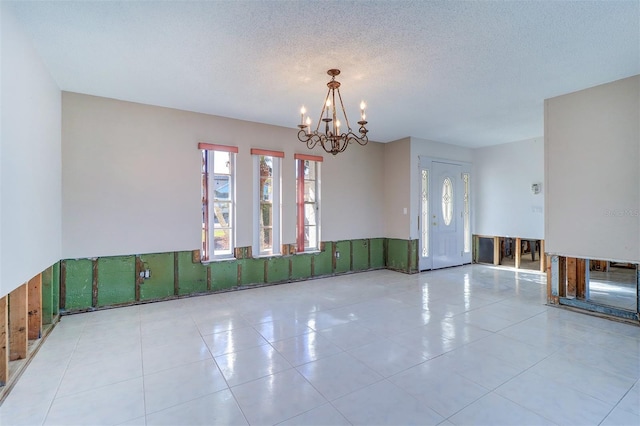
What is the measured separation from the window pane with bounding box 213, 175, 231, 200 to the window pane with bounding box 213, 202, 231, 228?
131mm

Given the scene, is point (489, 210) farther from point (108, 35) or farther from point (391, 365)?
point (108, 35)

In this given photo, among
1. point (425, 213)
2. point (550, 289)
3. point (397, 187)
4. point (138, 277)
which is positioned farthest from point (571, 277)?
point (138, 277)

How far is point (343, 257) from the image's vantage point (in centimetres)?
624

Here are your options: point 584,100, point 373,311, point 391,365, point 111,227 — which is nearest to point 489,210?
point 584,100

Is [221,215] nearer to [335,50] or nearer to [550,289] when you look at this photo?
[335,50]

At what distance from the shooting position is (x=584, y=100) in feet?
12.5

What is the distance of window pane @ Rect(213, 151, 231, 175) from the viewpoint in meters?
4.86

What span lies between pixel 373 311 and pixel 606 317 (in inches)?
110

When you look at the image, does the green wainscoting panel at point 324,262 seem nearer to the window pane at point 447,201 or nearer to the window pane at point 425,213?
the window pane at point 425,213

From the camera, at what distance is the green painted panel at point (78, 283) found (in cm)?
387

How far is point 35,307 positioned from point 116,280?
1.07m

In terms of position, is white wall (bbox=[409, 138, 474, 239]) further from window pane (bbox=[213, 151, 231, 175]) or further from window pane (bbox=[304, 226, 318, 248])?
window pane (bbox=[213, 151, 231, 175])

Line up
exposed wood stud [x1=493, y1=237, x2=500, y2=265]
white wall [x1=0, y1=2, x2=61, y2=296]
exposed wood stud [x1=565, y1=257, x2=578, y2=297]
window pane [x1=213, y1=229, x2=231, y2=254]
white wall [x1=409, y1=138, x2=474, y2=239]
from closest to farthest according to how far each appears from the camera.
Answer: white wall [x1=0, y1=2, x2=61, y2=296] < exposed wood stud [x1=565, y1=257, x2=578, y2=297] < window pane [x1=213, y1=229, x2=231, y2=254] < white wall [x1=409, y1=138, x2=474, y2=239] < exposed wood stud [x1=493, y1=237, x2=500, y2=265]

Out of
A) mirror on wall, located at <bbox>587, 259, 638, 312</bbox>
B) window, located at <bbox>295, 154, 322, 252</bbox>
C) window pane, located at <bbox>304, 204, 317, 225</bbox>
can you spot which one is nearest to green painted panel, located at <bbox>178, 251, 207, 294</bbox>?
window, located at <bbox>295, 154, 322, 252</bbox>
